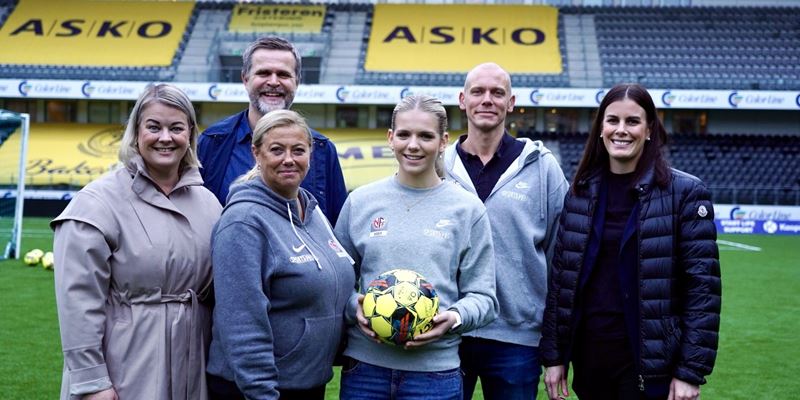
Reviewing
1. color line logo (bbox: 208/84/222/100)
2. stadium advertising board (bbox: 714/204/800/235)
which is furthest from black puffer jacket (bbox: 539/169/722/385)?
color line logo (bbox: 208/84/222/100)

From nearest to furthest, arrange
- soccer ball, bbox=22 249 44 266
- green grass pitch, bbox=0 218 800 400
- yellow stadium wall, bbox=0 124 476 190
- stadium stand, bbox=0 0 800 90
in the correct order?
1. green grass pitch, bbox=0 218 800 400
2. soccer ball, bbox=22 249 44 266
3. yellow stadium wall, bbox=0 124 476 190
4. stadium stand, bbox=0 0 800 90

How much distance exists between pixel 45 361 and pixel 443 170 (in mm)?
5409

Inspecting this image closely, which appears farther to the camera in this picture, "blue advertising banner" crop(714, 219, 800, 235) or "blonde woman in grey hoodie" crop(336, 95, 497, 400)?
"blue advertising banner" crop(714, 219, 800, 235)

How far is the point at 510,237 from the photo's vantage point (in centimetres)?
381

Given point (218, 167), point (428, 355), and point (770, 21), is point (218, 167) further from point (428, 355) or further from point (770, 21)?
point (770, 21)

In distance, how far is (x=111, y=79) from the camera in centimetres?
3055

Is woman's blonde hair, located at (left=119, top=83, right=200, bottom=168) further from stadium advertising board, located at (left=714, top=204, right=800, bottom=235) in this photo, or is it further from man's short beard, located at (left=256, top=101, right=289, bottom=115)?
stadium advertising board, located at (left=714, top=204, right=800, bottom=235)

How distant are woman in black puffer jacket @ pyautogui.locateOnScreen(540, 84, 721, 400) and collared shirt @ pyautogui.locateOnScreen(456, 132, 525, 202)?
43 centimetres

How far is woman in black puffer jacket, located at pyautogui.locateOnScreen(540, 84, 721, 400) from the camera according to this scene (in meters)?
3.31

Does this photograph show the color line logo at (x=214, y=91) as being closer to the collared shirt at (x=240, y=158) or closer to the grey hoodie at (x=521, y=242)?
the collared shirt at (x=240, y=158)

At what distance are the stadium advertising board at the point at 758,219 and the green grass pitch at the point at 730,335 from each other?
345 inches

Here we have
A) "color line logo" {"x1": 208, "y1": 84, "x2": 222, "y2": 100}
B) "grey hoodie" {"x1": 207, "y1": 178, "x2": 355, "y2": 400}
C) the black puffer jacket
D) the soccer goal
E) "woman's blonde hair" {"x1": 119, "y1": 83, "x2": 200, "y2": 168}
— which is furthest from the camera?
"color line logo" {"x1": 208, "y1": 84, "x2": 222, "y2": 100}

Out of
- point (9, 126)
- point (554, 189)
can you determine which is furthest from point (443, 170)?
point (9, 126)

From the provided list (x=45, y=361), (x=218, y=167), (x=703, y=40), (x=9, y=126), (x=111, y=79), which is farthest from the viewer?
(x=703, y=40)
